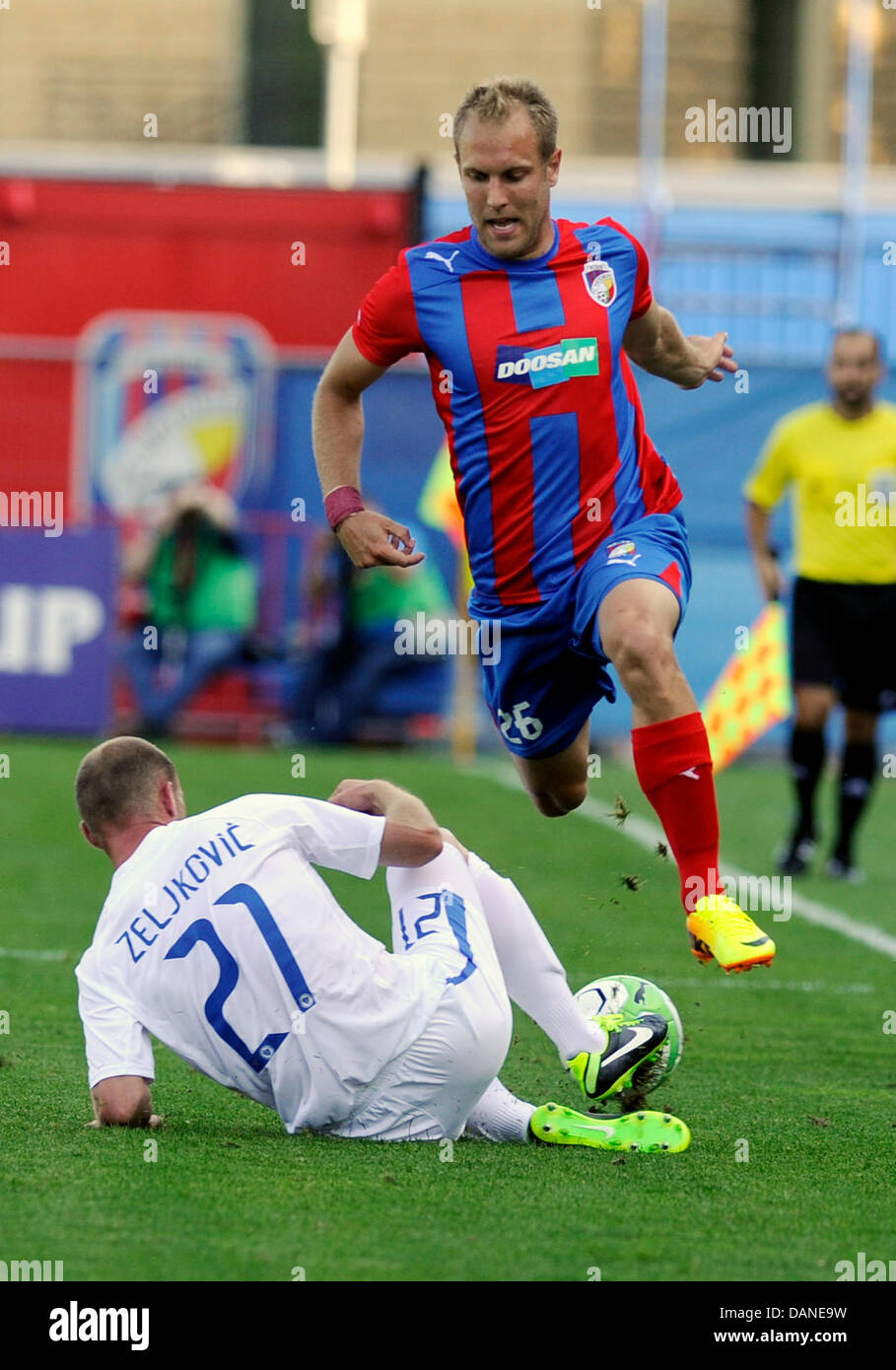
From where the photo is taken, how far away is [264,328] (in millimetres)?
18984

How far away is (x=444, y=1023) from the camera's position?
4734 mm

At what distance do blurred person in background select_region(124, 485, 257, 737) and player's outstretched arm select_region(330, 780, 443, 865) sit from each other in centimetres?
1167

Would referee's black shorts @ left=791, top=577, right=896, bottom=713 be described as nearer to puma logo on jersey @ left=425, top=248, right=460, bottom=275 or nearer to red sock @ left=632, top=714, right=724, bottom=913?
puma logo on jersey @ left=425, top=248, right=460, bottom=275

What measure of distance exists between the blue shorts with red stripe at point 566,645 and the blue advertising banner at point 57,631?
34.0ft

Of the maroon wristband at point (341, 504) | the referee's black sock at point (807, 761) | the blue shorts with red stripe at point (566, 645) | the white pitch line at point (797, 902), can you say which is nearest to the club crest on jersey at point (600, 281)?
the blue shorts with red stripe at point (566, 645)

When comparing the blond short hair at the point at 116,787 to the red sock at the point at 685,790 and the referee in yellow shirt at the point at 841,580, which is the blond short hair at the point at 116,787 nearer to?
the red sock at the point at 685,790

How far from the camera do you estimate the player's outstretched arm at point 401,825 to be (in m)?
4.87

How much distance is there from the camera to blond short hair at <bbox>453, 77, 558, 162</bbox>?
541 cm

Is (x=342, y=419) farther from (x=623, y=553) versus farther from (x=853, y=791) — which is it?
(x=853, y=791)

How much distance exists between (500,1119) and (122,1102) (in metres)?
0.85

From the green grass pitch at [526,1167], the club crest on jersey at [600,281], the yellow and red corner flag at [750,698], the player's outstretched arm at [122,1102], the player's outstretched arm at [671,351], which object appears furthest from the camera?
the yellow and red corner flag at [750,698]

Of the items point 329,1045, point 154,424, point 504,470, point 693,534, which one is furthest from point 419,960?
point 154,424

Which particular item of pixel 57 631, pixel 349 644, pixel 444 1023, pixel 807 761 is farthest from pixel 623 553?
pixel 349 644

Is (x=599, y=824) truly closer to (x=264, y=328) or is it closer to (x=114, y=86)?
(x=264, y=328)
